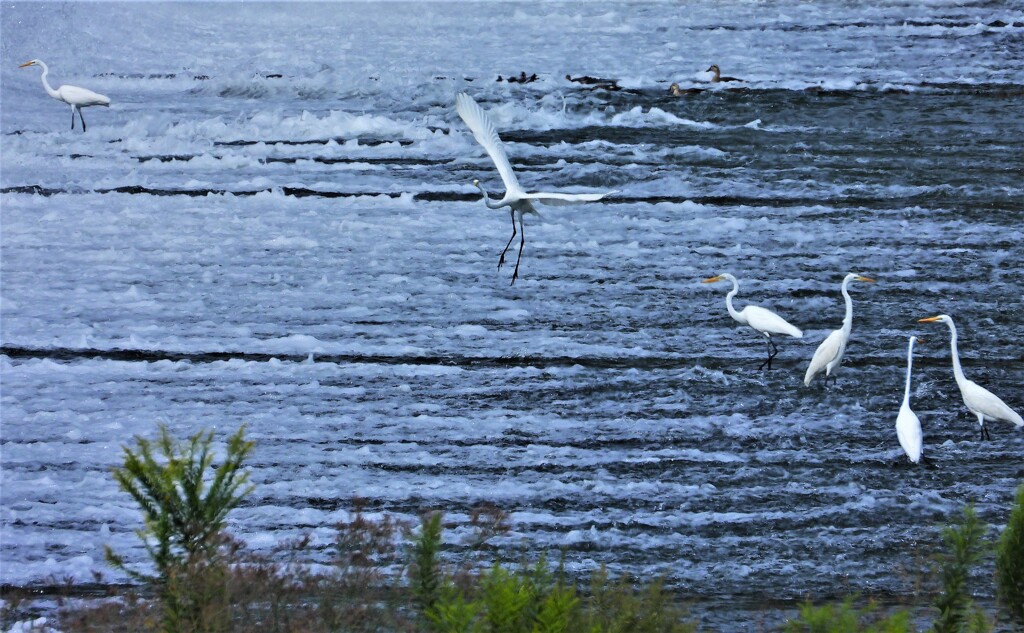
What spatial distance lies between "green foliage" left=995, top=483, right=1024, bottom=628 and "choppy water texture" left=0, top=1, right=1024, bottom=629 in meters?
0.57

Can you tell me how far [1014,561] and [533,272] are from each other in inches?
84.6

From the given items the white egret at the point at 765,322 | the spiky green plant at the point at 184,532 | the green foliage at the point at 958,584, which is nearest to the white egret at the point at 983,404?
the white egret at the point at 765,322

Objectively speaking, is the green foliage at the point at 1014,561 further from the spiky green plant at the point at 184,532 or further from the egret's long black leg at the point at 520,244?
the egret's long black leg at the point at 520,244

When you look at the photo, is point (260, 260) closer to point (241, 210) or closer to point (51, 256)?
point (241, 210)

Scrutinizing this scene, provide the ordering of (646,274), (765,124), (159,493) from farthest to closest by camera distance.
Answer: (765,124)
(646,274)
(159,493)

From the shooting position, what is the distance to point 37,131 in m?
4.70

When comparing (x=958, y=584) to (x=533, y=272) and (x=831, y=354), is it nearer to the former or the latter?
(x=831, y=354)

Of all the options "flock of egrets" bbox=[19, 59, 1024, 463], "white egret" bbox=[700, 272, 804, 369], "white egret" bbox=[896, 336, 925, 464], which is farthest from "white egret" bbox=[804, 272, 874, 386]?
"white egret" bbox=[896, 336, 925, 464]

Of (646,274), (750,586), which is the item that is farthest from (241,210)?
(750,586)

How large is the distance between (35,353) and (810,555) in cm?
220

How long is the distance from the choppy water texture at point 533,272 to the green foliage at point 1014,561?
1.86ft

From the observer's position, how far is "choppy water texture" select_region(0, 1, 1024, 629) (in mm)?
2715

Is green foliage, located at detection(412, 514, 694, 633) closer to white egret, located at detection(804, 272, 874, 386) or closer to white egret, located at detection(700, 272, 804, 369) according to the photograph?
white egret, located at detection(804, 272, 874, 386)

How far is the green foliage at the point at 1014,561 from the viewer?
5.71 ft
